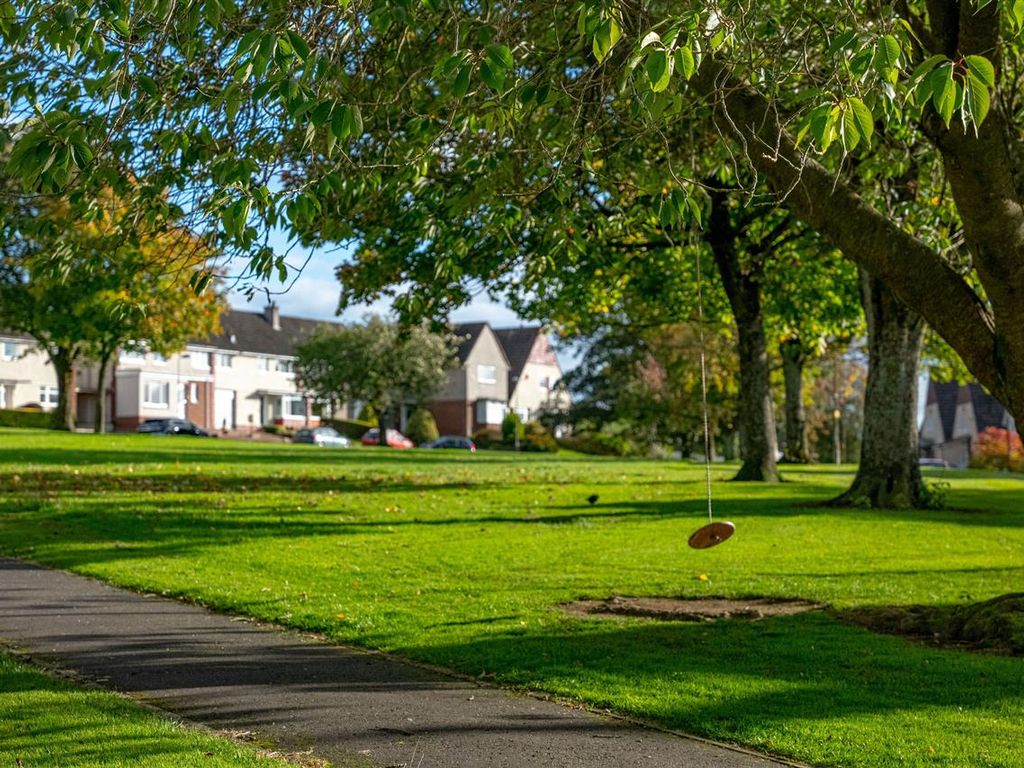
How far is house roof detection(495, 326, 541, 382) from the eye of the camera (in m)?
105

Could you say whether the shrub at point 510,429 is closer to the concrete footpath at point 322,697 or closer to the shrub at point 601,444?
the shrub at point 601,444

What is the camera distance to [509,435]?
253 ft

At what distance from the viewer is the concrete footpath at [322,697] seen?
685cm

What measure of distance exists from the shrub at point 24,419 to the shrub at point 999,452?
53.1m

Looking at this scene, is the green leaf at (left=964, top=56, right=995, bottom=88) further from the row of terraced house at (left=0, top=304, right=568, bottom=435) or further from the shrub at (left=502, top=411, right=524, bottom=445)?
the row of terraced house at (left=0, top=304, right=568, bottom=435)

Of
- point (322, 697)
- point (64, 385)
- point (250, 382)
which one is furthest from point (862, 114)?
point (250, 382)

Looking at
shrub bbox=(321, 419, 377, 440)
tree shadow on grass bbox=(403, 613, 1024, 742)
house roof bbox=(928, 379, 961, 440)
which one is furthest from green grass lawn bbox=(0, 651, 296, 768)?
house roof bbox=(928, 379, 961, 440)

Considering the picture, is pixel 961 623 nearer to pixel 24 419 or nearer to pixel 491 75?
pixel 491 75

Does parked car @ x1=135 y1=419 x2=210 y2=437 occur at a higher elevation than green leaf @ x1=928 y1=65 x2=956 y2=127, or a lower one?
lower

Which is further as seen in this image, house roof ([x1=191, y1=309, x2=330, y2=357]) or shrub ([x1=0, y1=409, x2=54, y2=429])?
house roof ([x1=191, y1=309, x2=330, y2=357])

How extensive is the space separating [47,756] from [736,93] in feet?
24.3

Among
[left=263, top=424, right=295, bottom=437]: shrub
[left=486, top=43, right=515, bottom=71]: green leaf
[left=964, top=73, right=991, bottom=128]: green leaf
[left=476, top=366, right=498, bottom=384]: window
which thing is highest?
[left=476, top=366, right=498, bottom=384]: window

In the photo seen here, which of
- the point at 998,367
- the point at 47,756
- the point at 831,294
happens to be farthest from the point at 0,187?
the point at 831,294

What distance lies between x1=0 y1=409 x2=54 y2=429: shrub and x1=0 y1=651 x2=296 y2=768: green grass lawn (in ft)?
212
